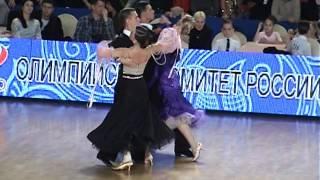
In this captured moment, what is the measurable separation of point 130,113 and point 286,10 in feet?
21.9

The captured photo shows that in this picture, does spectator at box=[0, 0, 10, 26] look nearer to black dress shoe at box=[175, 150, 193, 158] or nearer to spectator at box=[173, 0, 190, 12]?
spectator at box=[173, 0, 190, 12]

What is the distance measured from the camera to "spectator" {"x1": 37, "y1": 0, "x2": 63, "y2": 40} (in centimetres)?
1315

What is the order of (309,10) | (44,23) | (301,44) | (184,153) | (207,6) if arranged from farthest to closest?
(207,6)
(309,10)
(44,23)
(301,44)
(184,153)

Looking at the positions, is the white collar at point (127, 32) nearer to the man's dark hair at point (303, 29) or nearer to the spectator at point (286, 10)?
the man's dark hair at point (303, 29)

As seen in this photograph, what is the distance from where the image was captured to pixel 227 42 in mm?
12438

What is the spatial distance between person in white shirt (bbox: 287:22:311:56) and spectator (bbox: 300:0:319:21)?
2068mm

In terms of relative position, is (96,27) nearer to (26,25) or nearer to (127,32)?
(26,25)

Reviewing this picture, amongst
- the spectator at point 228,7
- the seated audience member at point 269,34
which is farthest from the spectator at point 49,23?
the seated audience member at point 269,34

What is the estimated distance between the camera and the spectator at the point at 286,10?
14.2 metres

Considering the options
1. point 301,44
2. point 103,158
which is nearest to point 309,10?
point 301,44

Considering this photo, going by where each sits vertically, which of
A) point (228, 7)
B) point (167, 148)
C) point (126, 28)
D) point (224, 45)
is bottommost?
point (167, 148)

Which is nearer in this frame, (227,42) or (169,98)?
(169,98)

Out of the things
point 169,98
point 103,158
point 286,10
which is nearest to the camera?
point 103,158

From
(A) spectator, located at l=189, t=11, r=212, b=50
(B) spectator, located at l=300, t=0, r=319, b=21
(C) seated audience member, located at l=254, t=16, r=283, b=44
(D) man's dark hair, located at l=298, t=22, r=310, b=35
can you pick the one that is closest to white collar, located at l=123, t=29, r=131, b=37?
(A) spectator, located at l=189, t=11, r=212, b=50
